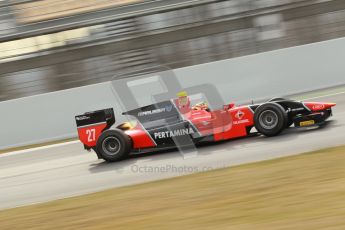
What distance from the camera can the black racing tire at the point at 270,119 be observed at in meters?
7.55

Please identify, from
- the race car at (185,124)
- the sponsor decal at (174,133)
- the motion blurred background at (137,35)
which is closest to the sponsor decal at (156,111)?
the race car at (185,124)

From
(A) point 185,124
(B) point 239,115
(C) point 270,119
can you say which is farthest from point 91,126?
(C) point 270,119

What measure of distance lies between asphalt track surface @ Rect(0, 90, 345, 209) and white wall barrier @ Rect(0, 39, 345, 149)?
10.9ft

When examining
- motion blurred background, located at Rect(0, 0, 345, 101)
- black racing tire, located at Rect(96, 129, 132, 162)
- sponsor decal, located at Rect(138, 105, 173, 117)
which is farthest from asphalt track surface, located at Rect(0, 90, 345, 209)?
motion blurred background, located at Rect(0, 0, 345, 101)

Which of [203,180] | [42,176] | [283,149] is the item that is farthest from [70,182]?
[283,149]

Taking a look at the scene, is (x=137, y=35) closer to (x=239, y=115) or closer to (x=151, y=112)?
(x=151, y=112)

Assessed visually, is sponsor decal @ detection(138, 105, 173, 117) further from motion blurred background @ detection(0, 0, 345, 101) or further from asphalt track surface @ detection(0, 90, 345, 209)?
motion blurred background @ detection(0, 0, 345, 101)

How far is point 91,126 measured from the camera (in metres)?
8.45

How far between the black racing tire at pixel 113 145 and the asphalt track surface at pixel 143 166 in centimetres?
13

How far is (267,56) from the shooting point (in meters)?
13.0

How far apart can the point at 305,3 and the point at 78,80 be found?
6.91 metres

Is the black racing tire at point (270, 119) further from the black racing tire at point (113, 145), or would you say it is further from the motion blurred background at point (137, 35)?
the motion blurred background at point (137, 35)

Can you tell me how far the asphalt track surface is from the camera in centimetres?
691

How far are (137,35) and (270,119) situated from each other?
26.5 feet
